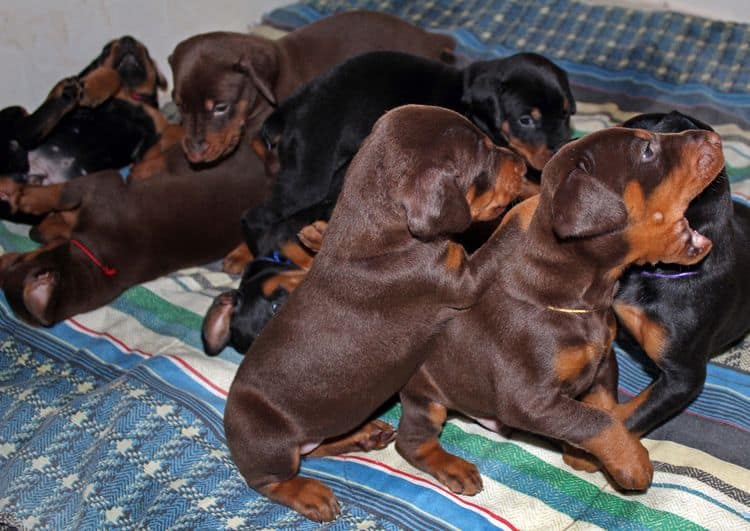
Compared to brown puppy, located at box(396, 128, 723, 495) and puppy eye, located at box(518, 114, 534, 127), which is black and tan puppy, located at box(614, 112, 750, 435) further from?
puppy eye, located at box(518, 114, 534, 127)

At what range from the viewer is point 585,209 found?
289 centimetres

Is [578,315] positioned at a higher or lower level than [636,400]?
higher

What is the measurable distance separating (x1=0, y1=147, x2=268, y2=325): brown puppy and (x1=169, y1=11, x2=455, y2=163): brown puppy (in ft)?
0.73

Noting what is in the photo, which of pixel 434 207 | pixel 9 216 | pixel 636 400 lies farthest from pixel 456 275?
pixel 9 216

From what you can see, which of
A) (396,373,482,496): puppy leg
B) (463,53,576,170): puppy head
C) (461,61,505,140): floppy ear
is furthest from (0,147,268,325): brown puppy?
(396,373,482,496): puppy leg

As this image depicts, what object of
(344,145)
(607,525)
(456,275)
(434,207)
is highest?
(434,207)

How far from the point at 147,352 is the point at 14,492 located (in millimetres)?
989

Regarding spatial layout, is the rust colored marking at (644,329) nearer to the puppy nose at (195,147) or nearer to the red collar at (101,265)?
the puppy nose at (195,147)

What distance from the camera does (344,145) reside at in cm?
489

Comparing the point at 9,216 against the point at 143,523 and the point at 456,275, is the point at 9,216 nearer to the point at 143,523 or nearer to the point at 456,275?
the point at 143,523

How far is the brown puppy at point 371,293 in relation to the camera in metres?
3.24

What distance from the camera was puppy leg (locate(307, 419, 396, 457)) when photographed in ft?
13.0

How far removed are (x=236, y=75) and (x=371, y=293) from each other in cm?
227

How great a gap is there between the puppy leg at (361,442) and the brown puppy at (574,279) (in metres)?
0.55
